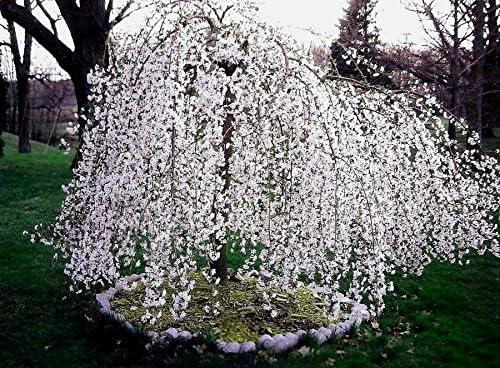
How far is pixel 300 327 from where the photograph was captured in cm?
455

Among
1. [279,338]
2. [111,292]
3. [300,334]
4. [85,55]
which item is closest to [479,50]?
[85,55]

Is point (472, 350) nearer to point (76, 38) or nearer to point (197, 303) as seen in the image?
point (197, 303)

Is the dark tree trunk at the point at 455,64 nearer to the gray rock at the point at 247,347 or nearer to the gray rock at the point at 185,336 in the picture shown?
the gray rock at the point at 247,347

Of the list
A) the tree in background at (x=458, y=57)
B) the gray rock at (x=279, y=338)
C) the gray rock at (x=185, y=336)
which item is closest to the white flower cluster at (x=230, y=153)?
the gray rock at (x=185, y=336)

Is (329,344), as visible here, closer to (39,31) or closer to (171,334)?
(171,334)

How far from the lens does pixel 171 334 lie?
4.19 meters

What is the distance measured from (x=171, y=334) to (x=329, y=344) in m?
1.34

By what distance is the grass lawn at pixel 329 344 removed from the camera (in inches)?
163

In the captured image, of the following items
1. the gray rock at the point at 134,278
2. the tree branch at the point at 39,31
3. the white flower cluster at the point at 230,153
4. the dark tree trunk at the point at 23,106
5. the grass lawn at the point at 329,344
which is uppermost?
Answer: the tree branch at the point at 39,31

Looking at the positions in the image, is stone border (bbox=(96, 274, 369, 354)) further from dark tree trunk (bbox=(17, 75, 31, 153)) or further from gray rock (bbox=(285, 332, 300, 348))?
dark tree trunk (bbox=(17, 75, 31, 153))

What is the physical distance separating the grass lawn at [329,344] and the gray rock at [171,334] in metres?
0.20

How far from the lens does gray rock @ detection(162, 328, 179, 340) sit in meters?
4.17

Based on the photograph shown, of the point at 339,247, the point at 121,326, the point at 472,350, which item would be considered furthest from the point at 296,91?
the point at 472,350

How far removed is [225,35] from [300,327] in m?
2.62
